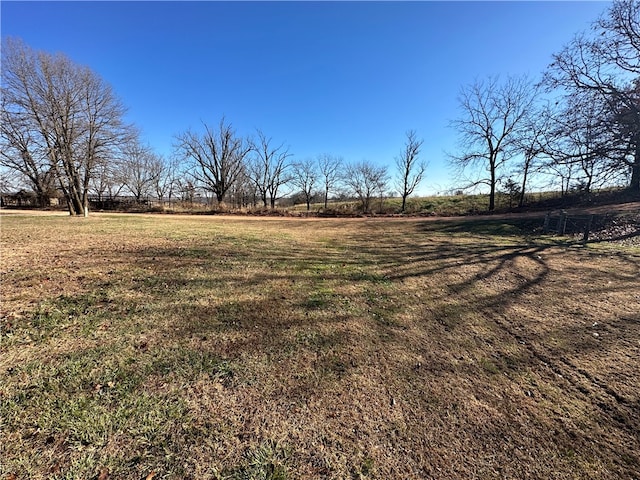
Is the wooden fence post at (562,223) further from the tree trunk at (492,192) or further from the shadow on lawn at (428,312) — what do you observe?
the tree trunk at (492,192)

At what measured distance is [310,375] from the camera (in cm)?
273

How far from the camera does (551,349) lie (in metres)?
3.28

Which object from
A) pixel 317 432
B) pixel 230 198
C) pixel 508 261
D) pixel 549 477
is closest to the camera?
pixel 549 477

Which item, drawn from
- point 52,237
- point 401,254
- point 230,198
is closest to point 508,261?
point 401,254

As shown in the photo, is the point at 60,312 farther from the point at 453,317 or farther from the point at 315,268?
the point at 453,317

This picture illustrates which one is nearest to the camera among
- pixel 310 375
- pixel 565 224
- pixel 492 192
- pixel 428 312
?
pixel 310 375

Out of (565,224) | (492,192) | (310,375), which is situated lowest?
(310,375)

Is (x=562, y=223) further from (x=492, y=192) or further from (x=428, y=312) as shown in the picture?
(x=492, y=192)

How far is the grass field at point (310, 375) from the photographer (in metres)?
1.88

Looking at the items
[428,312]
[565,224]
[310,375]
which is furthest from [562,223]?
[310,375]

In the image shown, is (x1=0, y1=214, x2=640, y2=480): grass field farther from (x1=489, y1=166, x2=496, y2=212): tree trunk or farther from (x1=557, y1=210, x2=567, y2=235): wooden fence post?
(x1=489, y1=166, x2=496, y2=212): tree trunk

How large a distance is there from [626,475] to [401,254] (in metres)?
6.57

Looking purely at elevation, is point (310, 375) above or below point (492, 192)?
below

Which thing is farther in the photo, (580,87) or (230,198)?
(230,198)
